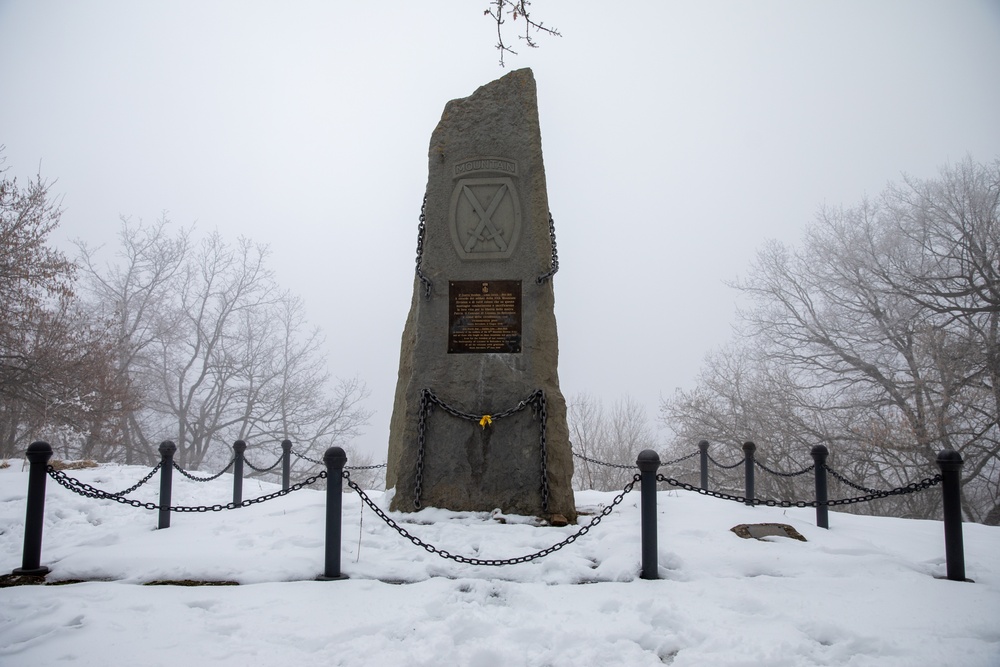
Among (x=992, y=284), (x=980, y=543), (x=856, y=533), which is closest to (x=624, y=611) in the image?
(x=856, y=533)

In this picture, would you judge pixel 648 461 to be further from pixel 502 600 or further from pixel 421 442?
pixel 421 442

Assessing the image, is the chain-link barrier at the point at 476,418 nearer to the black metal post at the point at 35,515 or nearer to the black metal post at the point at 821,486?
the black metal post at the point at 821,486

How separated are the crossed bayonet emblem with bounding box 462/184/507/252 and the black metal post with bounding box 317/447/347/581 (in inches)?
116

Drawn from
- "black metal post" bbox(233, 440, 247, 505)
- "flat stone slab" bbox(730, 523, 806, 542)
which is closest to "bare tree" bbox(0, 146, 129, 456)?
"black metal post" bbox(233, 440, 247, 505)

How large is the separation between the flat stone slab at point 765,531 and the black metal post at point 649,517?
4.41ft

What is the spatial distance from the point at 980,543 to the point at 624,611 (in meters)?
3.96

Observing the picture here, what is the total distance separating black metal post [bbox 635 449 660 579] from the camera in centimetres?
414

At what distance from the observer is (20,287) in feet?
42.0

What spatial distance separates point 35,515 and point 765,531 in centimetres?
594

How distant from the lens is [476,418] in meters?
5.97

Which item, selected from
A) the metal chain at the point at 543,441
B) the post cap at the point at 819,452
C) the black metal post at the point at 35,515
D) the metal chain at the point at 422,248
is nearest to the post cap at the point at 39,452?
the black metal post at the point at 35,515

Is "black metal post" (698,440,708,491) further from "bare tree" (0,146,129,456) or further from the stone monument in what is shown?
"bare tree" (0,146,129,456)

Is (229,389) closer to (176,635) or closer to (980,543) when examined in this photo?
(176,635)

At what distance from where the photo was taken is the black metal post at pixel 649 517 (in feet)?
13.6
